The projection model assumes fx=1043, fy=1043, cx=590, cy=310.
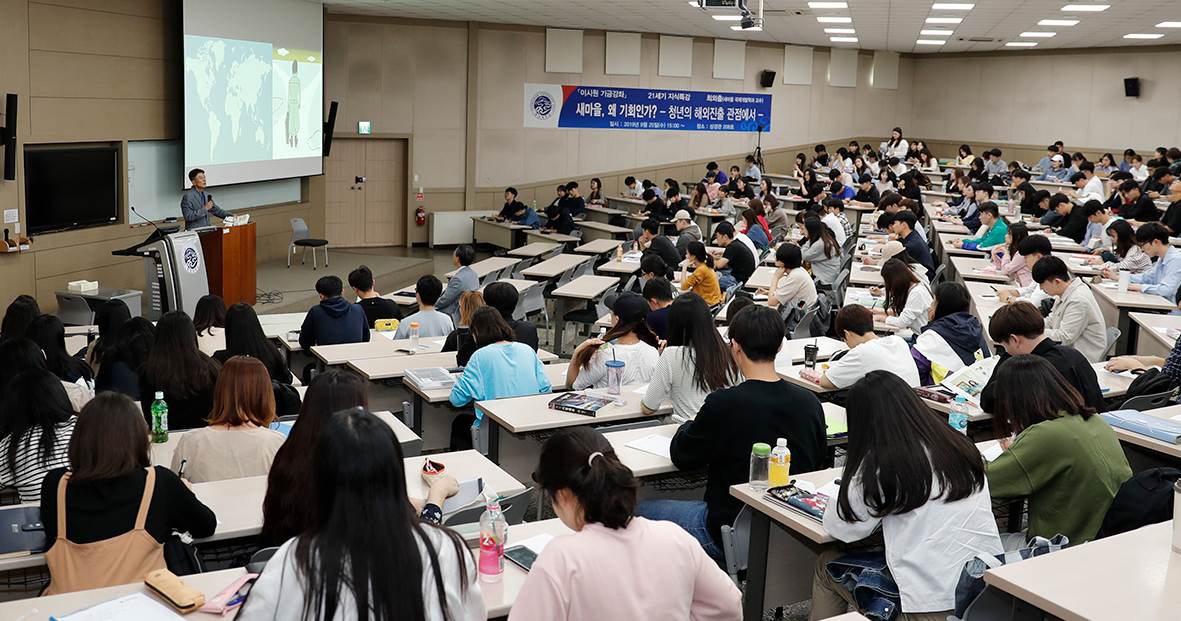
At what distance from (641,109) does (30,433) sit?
55.0 ft

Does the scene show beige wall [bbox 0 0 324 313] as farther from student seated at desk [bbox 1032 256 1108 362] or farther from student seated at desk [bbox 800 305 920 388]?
student seated at desk [bbox 1032 256 1108 362]

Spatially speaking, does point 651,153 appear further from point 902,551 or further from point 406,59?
point 902,551

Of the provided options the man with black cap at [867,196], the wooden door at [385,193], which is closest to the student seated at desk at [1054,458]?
the man with black cap at [867,196]

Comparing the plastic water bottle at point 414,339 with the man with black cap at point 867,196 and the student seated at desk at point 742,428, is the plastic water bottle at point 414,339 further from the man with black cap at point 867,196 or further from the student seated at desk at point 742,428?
the man with black cap at point 867,196

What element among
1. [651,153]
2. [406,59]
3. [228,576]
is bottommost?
[228,576]

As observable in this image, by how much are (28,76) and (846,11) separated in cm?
1076

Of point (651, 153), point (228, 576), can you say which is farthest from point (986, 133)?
point (228, 576)

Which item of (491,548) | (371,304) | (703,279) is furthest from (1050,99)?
(491,548)

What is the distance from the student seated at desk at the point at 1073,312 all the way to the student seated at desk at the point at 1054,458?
3.20 meters

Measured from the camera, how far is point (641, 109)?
2017 cm

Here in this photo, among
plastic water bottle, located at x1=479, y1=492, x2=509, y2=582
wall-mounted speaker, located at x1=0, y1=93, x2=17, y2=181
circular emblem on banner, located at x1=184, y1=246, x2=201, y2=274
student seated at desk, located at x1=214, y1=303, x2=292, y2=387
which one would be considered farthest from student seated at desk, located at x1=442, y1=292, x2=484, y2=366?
wall-mounted speaker, located at x1=0, y1=93, x2=17, y2=181

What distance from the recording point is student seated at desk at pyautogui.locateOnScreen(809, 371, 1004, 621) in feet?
11.4

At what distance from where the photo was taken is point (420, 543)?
2457 mm

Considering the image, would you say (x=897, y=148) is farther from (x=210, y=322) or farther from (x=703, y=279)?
(x=210, y=322)
